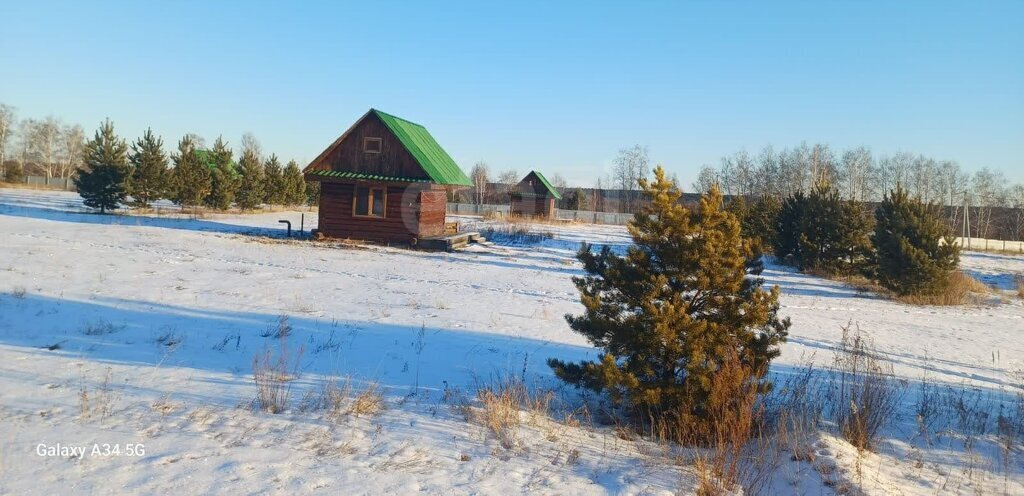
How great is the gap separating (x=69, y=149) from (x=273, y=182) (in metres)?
50.9

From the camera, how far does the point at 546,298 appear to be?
1326 centimetres

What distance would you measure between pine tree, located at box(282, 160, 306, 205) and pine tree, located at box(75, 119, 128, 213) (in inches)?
681

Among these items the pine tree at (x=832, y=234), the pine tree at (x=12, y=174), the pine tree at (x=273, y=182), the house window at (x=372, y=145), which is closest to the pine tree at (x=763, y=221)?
the pine tree at (x=832, y=234)

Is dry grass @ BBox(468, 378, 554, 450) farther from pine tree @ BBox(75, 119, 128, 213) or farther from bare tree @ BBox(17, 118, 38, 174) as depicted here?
bare tree @ BBox(17, 118, 38, 174)

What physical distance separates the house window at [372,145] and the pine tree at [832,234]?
16942mm

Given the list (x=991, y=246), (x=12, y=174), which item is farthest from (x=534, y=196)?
(x=12, y=174)

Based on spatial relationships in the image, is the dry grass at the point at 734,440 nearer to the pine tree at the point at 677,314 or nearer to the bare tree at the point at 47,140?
the pine tree at the point at 677,314

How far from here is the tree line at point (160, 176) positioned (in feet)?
93.7

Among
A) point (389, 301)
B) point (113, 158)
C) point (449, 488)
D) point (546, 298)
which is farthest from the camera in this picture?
point (113, 158)

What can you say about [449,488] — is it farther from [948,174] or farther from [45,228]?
[948,174]

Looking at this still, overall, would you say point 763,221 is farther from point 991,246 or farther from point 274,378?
point 991,246

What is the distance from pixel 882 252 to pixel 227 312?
17921 millimetres

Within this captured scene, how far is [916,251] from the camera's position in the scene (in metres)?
16.4

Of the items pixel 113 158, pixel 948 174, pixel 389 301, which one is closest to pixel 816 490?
pixel 389 301
